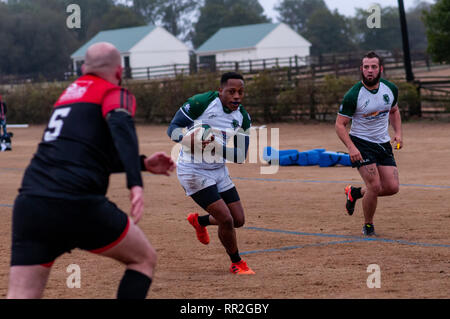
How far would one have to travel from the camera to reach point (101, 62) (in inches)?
169

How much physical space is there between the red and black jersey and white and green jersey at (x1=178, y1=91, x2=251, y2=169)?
2.84 metres

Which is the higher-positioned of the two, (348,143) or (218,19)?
(218,19)

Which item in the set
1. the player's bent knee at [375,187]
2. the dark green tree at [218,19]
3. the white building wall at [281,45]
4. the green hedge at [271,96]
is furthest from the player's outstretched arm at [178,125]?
the dark green tree at [218,19]

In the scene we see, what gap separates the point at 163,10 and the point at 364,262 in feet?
340

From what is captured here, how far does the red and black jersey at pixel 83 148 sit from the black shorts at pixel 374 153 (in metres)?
4.82

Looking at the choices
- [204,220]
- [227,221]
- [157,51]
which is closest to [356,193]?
[204,220]

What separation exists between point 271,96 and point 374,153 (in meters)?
21.2

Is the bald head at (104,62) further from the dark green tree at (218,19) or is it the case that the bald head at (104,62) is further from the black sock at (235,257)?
the dark green tree at (218,19)

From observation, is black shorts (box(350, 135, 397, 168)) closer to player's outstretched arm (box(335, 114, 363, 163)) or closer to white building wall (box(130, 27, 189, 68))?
player's outstretched arm (box(335, 114, 363, 163))

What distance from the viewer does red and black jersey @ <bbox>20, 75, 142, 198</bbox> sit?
13.3 ft

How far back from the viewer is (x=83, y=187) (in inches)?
161

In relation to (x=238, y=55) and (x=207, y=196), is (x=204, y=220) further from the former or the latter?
(x=238, y=55)

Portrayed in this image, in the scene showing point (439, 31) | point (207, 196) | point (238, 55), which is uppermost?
Answer: point (238, 55)
